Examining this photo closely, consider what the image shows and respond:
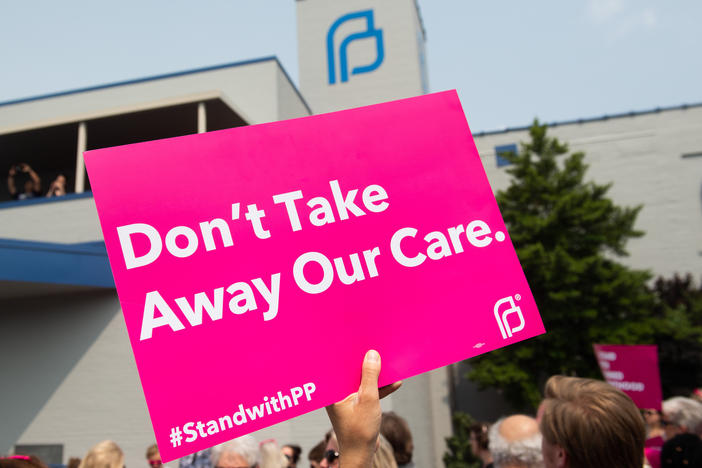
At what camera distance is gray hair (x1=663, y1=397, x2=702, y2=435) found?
14.4 ft

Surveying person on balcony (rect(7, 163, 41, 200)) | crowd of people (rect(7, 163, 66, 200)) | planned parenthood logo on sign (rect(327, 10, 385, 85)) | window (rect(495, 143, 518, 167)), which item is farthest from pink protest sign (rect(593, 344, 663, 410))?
window (rect(495, 143, 518, 167))

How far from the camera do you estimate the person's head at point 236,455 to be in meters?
3.68

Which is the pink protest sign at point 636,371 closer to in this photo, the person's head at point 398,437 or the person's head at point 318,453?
the person's head at point 318,453

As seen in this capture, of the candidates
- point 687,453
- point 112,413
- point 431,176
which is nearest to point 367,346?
point 431,176

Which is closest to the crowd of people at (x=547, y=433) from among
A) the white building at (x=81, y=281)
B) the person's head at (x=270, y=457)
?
the person's head at (x=270, y=457)

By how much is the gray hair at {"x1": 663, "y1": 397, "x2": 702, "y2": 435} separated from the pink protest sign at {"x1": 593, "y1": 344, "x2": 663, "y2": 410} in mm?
1751

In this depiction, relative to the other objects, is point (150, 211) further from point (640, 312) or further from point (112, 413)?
point (640, 312)

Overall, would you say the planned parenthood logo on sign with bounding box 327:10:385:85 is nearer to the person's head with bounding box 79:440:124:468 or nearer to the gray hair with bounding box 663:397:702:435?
the gray hair with bounding box 663:397:702:435

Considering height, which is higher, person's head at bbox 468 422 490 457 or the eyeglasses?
the eyeglasses

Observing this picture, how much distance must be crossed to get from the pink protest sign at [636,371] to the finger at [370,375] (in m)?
5.78

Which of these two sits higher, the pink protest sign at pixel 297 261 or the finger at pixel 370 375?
the pink protest sign at pixel 297 261

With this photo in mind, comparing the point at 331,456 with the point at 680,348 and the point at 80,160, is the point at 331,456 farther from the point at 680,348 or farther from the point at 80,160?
the point at 680,348

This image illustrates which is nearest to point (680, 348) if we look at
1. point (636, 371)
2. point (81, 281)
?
point (636, 371)

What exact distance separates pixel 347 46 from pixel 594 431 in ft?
70.6
